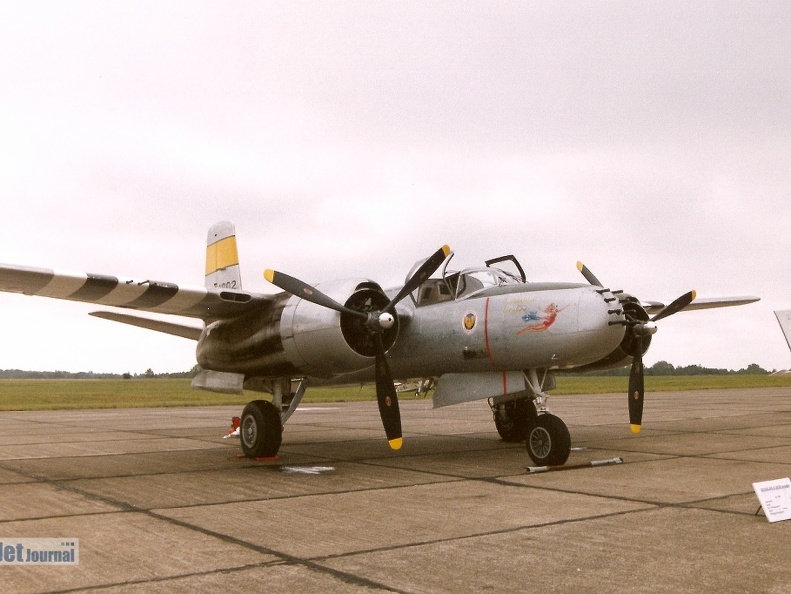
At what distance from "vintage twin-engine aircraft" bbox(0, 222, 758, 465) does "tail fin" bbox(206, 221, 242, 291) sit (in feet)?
6.97

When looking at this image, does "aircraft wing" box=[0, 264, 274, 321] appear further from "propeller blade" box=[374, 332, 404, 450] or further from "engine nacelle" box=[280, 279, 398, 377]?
"propeller blade" box=[374, 332, 404, 450]

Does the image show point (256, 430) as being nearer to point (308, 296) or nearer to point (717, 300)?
point (308, 296)

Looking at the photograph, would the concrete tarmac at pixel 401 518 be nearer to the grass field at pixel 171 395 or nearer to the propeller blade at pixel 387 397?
the propeller blade at pixel 387 397

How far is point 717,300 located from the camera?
18547 mm

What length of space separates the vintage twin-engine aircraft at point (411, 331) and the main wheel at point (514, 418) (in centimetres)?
230

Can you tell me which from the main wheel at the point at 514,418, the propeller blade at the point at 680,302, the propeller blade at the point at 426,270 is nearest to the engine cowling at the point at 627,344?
the propeller blade at the point at 680,302

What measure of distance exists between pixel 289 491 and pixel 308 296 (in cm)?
327

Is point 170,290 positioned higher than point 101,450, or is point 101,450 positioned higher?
point 170,290

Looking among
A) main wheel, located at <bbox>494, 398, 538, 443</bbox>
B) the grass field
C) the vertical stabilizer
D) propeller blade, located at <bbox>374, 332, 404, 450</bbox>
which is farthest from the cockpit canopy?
the vertical stabilizer

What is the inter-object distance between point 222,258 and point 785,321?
22.4 metres

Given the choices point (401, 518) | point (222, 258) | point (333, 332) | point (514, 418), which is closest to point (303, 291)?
point (333, 332)

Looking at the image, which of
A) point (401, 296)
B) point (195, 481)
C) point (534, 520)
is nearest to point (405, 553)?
point (534, 520)

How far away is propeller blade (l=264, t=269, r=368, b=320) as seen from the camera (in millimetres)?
11688

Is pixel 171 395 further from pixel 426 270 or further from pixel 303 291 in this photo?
pixel 426 270
